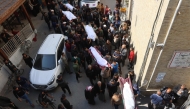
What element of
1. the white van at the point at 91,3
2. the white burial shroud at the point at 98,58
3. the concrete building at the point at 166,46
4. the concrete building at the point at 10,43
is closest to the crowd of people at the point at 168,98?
the concrete building at the point at 166,46

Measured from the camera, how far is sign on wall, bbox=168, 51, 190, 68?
6.09 metres

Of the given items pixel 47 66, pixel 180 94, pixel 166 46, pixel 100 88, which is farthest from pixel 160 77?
pixel 47 66

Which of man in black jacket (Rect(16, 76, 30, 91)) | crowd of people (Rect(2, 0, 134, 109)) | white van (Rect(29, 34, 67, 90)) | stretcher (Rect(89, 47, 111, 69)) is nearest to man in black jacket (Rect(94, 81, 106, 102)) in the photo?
crowd of people (Rect(2, 0, 134, 109))

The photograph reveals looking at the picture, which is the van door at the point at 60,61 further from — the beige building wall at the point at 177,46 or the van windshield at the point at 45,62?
the beige building wall at the point at 177,46

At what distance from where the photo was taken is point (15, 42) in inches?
413

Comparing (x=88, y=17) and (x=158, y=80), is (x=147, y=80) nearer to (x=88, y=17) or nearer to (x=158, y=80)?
(x=158, y=80)

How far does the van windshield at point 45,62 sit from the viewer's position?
28.6 ft

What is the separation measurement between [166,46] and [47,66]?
6.00 m

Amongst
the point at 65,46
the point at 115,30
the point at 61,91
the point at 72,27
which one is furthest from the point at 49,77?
the point at 115,30

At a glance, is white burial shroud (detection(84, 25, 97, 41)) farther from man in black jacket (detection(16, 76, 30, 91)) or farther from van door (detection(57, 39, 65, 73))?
man in black jacket (detection(16, 76, 30, 91))

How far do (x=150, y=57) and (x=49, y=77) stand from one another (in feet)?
16.7

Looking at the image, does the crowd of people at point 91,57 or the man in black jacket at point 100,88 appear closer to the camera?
the man in black jacket at point 100,88

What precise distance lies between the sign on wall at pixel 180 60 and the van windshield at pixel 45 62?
580 cm

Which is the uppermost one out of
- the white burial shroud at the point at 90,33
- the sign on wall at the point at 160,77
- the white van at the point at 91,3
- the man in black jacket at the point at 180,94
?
the white van at the point at 91,3
